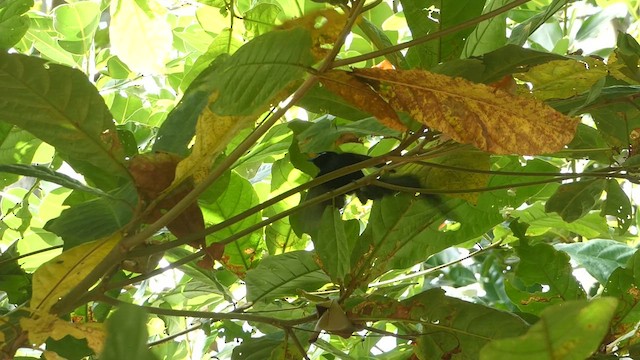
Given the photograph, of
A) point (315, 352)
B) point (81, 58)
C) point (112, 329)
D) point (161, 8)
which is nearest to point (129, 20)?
point (161, 8)

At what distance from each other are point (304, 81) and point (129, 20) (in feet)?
1.39

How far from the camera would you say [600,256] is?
3.06 ft

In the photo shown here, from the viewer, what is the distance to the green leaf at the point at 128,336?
23cm

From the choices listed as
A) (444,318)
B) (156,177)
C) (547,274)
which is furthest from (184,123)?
(547,274)

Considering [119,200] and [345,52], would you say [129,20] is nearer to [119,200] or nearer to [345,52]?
[345,52]

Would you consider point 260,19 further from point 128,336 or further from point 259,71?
point 128,336

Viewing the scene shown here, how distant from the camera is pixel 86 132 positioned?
533 mm

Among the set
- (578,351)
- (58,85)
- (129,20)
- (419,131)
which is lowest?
(578,351)

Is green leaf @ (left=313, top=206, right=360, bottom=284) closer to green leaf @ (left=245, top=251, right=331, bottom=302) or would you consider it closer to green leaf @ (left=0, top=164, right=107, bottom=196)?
green leaf @ (left=245, top=251, right=331, bottom=302)

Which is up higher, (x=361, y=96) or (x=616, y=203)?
(x=361, y=96)

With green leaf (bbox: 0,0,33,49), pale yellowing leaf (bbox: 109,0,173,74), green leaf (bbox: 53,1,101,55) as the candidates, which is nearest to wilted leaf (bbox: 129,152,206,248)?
green leaf (bbox: 0,0,33,49)

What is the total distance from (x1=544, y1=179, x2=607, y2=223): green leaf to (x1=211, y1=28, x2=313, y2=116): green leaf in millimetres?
411

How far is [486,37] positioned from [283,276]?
288mm

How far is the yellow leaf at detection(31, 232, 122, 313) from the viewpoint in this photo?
0.50 metres
